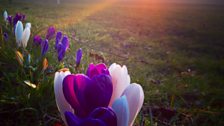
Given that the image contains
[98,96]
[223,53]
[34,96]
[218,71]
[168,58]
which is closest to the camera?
[98,96]

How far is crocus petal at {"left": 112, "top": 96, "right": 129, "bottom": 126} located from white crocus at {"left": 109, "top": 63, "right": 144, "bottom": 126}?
43 mm

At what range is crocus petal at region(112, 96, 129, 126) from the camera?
586mm

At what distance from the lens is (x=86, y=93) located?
63 cm

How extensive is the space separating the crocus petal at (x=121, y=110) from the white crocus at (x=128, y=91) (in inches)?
1.7

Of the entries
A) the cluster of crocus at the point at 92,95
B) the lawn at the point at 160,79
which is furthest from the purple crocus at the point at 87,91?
the lawn at the point at 160,79

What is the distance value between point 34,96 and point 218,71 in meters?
2.30

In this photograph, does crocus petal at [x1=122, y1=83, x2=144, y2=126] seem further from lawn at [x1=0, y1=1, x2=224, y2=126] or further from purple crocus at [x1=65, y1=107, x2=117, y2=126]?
lawn at [x1=0, y1=1, x2=224, y2=126]

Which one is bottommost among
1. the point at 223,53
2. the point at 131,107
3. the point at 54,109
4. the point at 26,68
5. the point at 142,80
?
the point at 223,53

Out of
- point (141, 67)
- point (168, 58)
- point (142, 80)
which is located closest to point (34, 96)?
point (142, 80)

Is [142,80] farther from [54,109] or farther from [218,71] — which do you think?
[218,71]

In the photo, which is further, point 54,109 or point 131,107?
point 54,109

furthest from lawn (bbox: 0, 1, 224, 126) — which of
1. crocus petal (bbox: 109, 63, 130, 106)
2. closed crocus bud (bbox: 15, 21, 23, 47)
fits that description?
crocus petal (bbox: 109, 63, 130, 106)

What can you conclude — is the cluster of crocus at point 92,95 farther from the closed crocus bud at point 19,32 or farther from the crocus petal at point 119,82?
the closed crocus bud at point 19,32

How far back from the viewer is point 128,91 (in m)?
0.64
